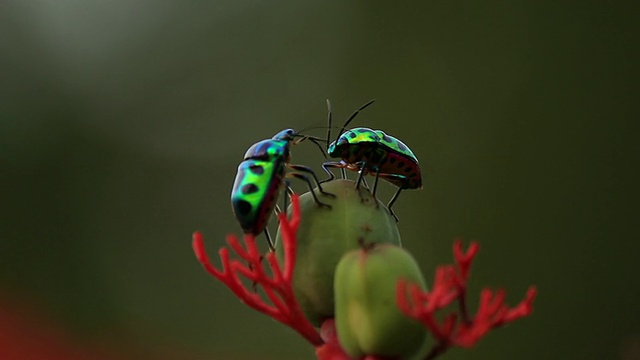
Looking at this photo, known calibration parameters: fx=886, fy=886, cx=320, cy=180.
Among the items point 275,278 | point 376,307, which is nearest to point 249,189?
point 275,278

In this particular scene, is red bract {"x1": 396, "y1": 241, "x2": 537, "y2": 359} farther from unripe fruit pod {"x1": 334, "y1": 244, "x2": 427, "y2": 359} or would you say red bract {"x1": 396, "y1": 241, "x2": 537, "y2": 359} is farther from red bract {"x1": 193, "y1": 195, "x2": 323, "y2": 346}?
red bract {"x1": 193, "y1": 195, "x2": 323, "y2": 346}

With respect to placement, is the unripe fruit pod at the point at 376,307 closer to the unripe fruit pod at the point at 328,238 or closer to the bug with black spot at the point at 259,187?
the unripe fruit pod at the point at 328,238

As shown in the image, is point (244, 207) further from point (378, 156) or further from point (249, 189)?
point (378, 156)

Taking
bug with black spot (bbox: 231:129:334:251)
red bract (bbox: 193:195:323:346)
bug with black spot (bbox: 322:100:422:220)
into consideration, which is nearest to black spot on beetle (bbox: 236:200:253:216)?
bug with black spot (bbox: 231:129:334:251)

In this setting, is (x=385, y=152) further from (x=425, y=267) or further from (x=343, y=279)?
(x=425, y=267)

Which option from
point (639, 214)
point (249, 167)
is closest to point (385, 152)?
point (249, 167)

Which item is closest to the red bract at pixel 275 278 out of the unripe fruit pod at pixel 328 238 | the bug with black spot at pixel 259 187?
the unripe fruit pod at pixel 328 238
